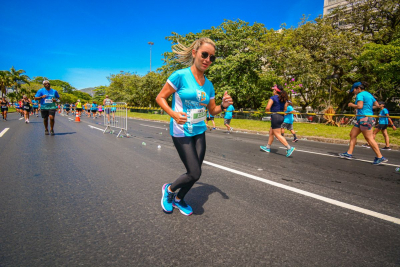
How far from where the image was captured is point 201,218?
268 centimetres

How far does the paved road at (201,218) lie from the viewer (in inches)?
78.6

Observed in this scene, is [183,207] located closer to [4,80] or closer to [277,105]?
[277,105]

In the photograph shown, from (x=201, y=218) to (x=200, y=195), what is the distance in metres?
0.72

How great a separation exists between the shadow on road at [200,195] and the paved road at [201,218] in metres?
0.01

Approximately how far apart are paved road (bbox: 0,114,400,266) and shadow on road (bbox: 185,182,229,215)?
0.05ft

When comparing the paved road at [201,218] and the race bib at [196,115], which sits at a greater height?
the race bib at [196,115]

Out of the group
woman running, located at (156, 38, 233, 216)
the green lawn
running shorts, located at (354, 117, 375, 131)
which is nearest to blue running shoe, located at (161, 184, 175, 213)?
woman running, located at (156, 38, 233, 216)

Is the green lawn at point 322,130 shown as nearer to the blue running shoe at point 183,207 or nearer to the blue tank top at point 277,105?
the blue tank top at point 277,105

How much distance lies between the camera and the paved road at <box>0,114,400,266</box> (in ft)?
6.55

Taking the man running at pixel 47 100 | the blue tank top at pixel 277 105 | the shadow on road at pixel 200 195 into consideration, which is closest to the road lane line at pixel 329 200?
the shadow on road at pixel 200 195

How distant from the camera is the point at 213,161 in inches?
223

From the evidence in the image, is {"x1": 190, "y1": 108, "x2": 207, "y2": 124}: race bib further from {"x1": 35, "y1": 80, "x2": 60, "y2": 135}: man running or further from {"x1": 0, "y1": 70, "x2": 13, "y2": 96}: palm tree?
{"x1": 0, "y1": 70, "x2": 13, "y2": 96}: palm tree

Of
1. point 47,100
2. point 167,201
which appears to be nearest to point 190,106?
point 167,201

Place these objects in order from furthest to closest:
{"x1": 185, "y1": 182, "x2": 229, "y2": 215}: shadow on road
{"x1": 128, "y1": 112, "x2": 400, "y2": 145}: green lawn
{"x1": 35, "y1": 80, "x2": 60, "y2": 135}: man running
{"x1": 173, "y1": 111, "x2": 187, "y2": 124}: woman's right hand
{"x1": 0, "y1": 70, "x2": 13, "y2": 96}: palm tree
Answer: {"x1": 0, "y1": 70, "x2": 13, "y2": 96}: palm tree, {"x1": 128, "y1": 112, "x2": 400, "y2": 145}: green lawn, {"x1": 35, "y1": 80, "x2": 60, "y2": 135}: man running, {"x1": 185, "y1": 182, "x2": 229, "y2": 215}: shadow on road, {"x1": 173, "y1": 111, "x2": 187, "y2": 124}: woman's right hand
